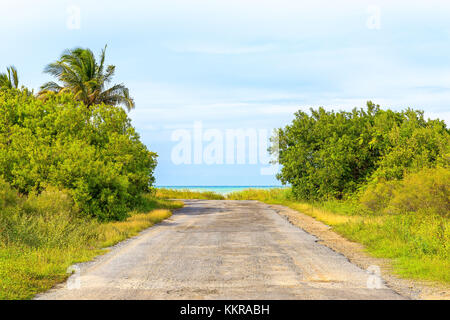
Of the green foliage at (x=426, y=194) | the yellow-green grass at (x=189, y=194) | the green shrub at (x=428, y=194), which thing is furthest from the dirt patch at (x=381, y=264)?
the yellow-green grass at (x=189, y=194)

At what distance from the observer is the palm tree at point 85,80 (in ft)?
121

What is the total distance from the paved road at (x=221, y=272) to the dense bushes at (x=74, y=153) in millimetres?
4550

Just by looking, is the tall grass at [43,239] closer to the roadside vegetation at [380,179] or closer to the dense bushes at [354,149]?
the roadside vegetation at [380,179]

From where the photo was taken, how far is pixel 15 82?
3822cm

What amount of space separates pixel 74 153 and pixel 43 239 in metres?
7.54

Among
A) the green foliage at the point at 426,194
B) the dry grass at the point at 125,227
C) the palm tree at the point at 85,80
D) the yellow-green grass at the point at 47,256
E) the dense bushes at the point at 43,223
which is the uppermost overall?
the palm tree at the point at 85,80

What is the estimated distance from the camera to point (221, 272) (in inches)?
385

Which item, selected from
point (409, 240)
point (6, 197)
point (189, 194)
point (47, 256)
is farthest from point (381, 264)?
point (189, 194)

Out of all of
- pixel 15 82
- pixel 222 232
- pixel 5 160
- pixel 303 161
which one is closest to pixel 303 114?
pixel 303 161

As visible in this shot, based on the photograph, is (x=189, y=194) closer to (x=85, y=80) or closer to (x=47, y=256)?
(x=85, y=80)

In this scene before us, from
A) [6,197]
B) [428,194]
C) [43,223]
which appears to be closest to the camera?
[43,223]
